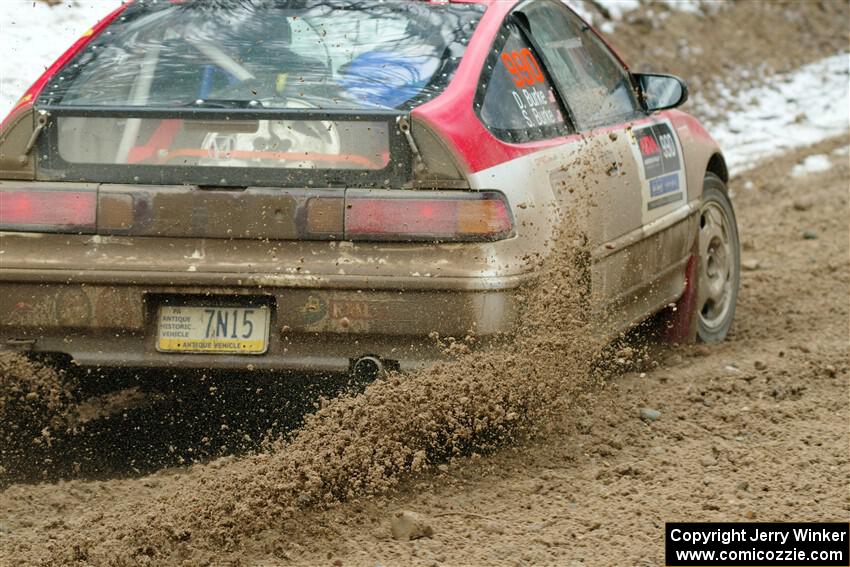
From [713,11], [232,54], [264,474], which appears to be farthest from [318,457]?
[713,11]

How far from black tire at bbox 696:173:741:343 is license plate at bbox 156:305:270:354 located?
2714mm

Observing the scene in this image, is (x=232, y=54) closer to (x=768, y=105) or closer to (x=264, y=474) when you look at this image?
(x=264, y=474)

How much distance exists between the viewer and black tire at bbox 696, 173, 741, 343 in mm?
6797

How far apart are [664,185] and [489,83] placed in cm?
139

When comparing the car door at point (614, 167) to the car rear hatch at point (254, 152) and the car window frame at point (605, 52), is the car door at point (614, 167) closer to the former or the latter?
the car window frame at point (605, 52)

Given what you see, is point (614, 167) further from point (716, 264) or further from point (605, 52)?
point (716, 264)

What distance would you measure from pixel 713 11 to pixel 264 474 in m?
14.3

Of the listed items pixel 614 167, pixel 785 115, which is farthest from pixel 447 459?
pixel 785 115

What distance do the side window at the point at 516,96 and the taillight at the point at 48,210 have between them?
4.51 feet

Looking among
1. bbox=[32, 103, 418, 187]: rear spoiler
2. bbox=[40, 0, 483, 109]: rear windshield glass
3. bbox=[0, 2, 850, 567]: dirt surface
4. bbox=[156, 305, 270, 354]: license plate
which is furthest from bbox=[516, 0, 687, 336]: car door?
bbox=[156, 305, 270, 354]: license plate

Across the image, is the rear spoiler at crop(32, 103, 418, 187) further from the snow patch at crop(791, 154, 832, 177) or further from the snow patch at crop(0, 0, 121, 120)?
the snow patch at crop(791, 154, 832, 177)

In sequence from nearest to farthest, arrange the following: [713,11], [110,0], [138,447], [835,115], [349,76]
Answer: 1. [349,76]
2. [138,447]
3. [110,0]
4. [835,115]
5. [713,11]

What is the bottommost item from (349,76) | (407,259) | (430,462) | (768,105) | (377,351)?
(768,105)

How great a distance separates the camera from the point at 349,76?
16.4 ft
